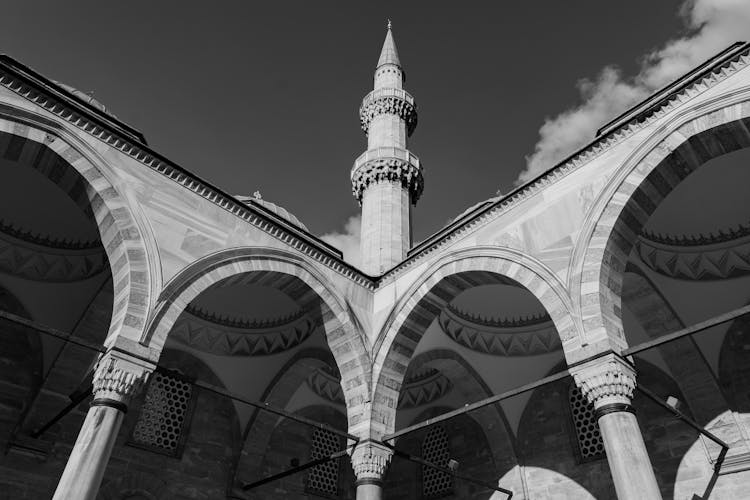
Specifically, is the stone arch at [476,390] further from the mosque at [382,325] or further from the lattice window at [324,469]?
the lattice window at [324,469]

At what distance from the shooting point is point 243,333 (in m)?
11.1

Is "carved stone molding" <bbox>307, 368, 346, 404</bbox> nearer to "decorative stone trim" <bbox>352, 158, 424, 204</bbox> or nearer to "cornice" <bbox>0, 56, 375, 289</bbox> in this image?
"cornice" <bbox>0, 56, 375, 289</bbox>

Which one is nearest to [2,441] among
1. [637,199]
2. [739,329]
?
[637,199]

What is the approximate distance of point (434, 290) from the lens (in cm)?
848

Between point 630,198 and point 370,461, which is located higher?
point 630,198

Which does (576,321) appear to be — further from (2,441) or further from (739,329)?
(2,441)

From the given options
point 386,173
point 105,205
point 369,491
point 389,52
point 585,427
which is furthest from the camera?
point 389,52

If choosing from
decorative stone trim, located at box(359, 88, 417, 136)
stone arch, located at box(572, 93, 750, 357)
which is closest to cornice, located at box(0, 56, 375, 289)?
stone arch, located at box(572, 93, 750, 357)

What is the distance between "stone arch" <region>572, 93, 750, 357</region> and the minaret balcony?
25.8 feet

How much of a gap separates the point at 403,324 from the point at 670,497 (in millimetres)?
4629

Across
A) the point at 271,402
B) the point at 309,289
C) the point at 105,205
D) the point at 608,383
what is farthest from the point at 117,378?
the point at 271,402

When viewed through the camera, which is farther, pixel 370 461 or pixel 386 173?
pixel 386 173

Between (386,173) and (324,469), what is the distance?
23.2 ft

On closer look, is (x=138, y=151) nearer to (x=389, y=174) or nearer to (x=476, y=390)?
(x=476, y=390)
